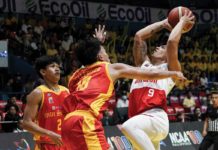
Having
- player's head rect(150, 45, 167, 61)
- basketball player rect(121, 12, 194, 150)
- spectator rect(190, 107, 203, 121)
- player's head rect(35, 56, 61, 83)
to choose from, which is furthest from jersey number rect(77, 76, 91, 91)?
spectator rect(190, 107, 203, 121)

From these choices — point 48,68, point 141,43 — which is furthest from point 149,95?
point 48,68

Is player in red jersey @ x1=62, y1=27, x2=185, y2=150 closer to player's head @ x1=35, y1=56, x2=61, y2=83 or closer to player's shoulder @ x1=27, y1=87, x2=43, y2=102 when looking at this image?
player's shoulder @ x1=27, y1=87, x2=43, y2=102

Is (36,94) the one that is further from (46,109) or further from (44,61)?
(44,61)

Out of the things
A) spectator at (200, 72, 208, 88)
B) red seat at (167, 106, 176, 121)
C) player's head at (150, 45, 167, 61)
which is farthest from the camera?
spectator at (200, 72, 208, 88)

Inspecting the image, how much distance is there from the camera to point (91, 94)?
4.55 metres

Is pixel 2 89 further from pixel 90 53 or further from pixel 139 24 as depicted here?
pixel 90 53

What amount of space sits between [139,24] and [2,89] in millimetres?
10283

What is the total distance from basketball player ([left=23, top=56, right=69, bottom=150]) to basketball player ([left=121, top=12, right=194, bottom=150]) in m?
0.89

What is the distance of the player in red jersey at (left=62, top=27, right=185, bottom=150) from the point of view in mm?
4496

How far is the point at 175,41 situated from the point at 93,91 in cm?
168

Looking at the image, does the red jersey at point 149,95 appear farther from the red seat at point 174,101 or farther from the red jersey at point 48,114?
the red seat at point 174,101

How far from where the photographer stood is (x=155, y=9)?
85.0 feet

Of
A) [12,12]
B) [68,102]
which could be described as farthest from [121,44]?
[68,102]

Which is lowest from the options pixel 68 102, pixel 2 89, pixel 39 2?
pixel 2 89
